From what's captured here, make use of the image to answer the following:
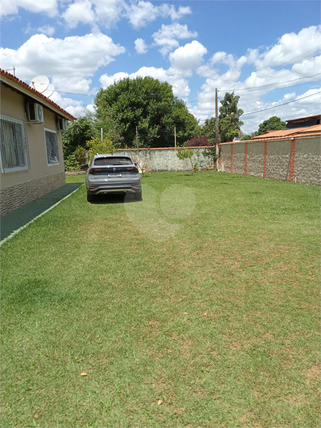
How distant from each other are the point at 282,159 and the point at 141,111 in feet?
76.2

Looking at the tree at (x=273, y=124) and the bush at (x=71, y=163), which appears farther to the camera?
the tree at (x=273, y=124)

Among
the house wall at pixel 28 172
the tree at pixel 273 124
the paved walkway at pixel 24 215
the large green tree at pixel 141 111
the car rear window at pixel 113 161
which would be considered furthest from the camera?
the tree at pixel 273 124

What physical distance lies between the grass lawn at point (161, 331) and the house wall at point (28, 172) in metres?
2.96

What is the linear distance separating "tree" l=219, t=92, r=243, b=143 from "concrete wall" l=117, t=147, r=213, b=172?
1068 inches

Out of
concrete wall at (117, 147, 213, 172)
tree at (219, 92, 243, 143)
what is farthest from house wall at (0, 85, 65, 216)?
tree at (219, 92, 243, 143)

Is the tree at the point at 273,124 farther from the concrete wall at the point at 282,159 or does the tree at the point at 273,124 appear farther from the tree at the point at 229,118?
the concrete wall at the point at 282,159

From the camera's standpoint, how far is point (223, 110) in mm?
56875

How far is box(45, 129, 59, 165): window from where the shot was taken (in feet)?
43.7

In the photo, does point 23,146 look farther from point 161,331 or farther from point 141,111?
point 141,111

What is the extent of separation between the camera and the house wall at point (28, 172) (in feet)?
27.5

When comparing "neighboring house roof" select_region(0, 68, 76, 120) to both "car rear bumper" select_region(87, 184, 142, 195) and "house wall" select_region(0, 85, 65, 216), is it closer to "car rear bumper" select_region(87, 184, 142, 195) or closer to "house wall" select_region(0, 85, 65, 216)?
"house wall" select_region(0, 85, 65, 216)

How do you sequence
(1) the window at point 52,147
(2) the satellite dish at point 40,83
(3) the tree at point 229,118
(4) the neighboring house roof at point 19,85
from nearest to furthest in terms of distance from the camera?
1. (4) the neighboring house roof at point 19,85
2. (2) the satellite dish at point 40,83
3. (1) the window at point 52,147
4. (3) the tree at point 229,118

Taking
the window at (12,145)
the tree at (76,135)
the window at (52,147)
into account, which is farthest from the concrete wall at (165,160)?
the window at (12,145)

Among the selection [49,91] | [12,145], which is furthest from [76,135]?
[12,145]
